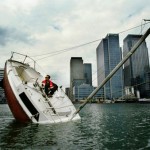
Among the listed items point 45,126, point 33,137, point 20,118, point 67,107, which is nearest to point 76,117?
point 67,107

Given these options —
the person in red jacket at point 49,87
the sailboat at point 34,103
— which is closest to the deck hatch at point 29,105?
the sailboat at point 34,103

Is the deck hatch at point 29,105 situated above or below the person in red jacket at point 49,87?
below

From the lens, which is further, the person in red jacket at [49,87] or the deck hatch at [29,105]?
the person in red jacket at [49,87]

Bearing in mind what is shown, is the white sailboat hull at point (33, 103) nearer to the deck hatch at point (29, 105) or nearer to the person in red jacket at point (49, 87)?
the deck hatch at point (29, 105)

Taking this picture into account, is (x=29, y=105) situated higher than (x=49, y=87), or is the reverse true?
(x=49, y=87)

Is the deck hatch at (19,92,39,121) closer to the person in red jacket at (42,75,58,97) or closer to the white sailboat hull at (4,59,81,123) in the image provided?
the white sailboat hull at (4,59,81,123)

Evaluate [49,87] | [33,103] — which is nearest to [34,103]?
[33,103]

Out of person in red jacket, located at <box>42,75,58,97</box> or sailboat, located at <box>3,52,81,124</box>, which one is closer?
sailboat, located at <box>3,52,81,124</box>

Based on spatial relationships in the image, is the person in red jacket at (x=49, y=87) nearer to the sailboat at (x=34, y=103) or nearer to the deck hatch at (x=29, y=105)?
the sailboat at (x=34, y=103)

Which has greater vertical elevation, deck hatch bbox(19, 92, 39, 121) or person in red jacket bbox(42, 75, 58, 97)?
person in red jacket bbox(42, 75, 58, 97)

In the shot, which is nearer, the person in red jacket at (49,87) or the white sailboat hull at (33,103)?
the white sailboat hull at (33,103)

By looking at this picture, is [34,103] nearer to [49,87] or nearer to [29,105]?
[29,105]

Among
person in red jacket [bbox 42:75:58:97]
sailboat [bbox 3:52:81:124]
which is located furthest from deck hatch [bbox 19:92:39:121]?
person in red jacket [bbox 42:75:58:97]

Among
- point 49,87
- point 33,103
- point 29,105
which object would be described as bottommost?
point 29,105
